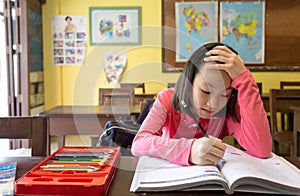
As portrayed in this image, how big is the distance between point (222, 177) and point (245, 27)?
3.83 m

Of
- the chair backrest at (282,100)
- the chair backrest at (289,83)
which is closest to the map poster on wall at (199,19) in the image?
the chair backrest at (289,83)

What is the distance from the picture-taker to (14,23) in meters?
3.91

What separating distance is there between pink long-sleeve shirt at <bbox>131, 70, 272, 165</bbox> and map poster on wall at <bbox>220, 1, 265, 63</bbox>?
331cm

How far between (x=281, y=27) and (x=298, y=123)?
2.33 metres

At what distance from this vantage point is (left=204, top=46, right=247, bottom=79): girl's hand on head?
0.98 meters

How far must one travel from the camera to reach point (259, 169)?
2.65 ft

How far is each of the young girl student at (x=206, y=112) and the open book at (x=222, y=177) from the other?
5 centimetres

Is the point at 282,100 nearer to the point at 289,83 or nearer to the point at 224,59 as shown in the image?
the point at 289,83

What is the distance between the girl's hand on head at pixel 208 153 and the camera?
84 centimetres

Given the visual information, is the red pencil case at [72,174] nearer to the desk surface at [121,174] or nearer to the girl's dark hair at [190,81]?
the desk surface at [121,174]

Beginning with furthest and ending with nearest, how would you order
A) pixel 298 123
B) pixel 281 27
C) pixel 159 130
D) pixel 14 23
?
pixel 281 27 < pixel 14 23 < pixel 298 123 < pixel 159 130

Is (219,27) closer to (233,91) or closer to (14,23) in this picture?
(14,23)

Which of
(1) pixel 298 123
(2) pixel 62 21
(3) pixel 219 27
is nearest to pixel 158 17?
(3) pixel 219 27

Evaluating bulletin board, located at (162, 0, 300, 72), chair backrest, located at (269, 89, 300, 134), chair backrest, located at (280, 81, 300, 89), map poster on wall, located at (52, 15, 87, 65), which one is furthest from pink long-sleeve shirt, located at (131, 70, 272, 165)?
map poster on wall, located at (52, 15, 87, 65)
